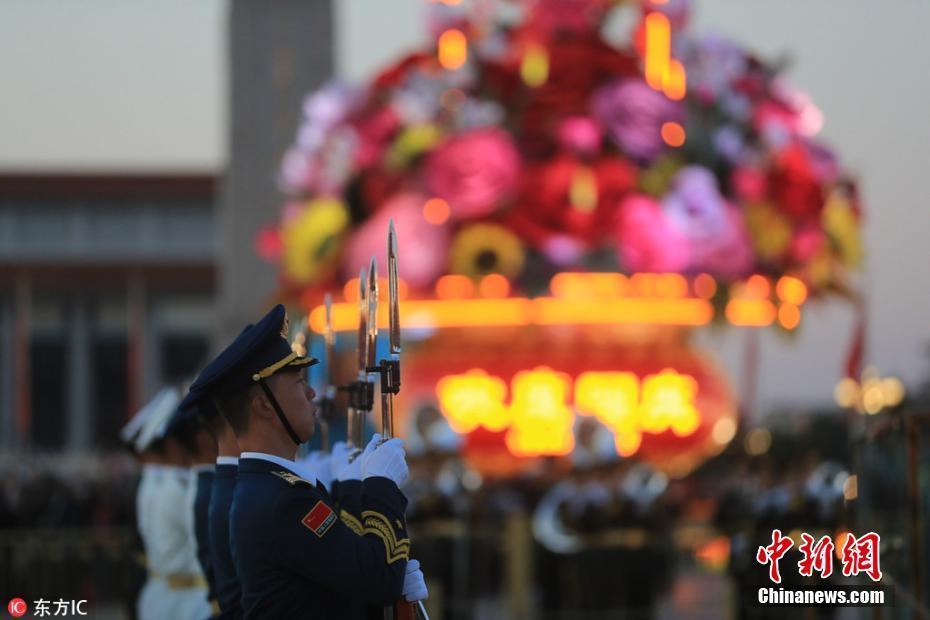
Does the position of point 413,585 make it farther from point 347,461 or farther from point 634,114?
point 634,114

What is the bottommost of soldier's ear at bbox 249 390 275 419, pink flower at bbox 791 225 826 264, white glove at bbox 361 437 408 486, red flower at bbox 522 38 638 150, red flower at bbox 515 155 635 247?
white glove at bbox 361 437 408 486

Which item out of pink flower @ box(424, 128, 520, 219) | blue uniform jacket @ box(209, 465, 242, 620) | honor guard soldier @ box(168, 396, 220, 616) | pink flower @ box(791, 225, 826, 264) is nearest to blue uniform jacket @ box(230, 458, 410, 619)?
blue uniform jacket @ box(209, 465, 242, 620)

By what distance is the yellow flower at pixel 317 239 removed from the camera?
1950 cm

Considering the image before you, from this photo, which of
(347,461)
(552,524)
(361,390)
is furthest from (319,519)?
(552,524)

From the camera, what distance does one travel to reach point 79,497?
20.4 metres

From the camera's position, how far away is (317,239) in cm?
1952

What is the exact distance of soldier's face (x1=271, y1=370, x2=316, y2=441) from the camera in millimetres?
4547

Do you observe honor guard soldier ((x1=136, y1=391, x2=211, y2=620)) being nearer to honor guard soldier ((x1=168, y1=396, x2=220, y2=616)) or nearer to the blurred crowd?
honor guard soldier ((x1=168, y1=396, x2=220, y2=616))

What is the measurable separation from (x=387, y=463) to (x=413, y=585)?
0.34 meters

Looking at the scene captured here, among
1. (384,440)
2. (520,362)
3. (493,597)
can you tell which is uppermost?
(520,362)

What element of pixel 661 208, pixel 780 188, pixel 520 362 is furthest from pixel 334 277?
pixel 780 188

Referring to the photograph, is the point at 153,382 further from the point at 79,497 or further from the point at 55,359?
the point at 79,497

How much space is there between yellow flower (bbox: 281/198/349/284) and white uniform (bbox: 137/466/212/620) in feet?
38.0

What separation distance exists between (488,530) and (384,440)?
469 inches
